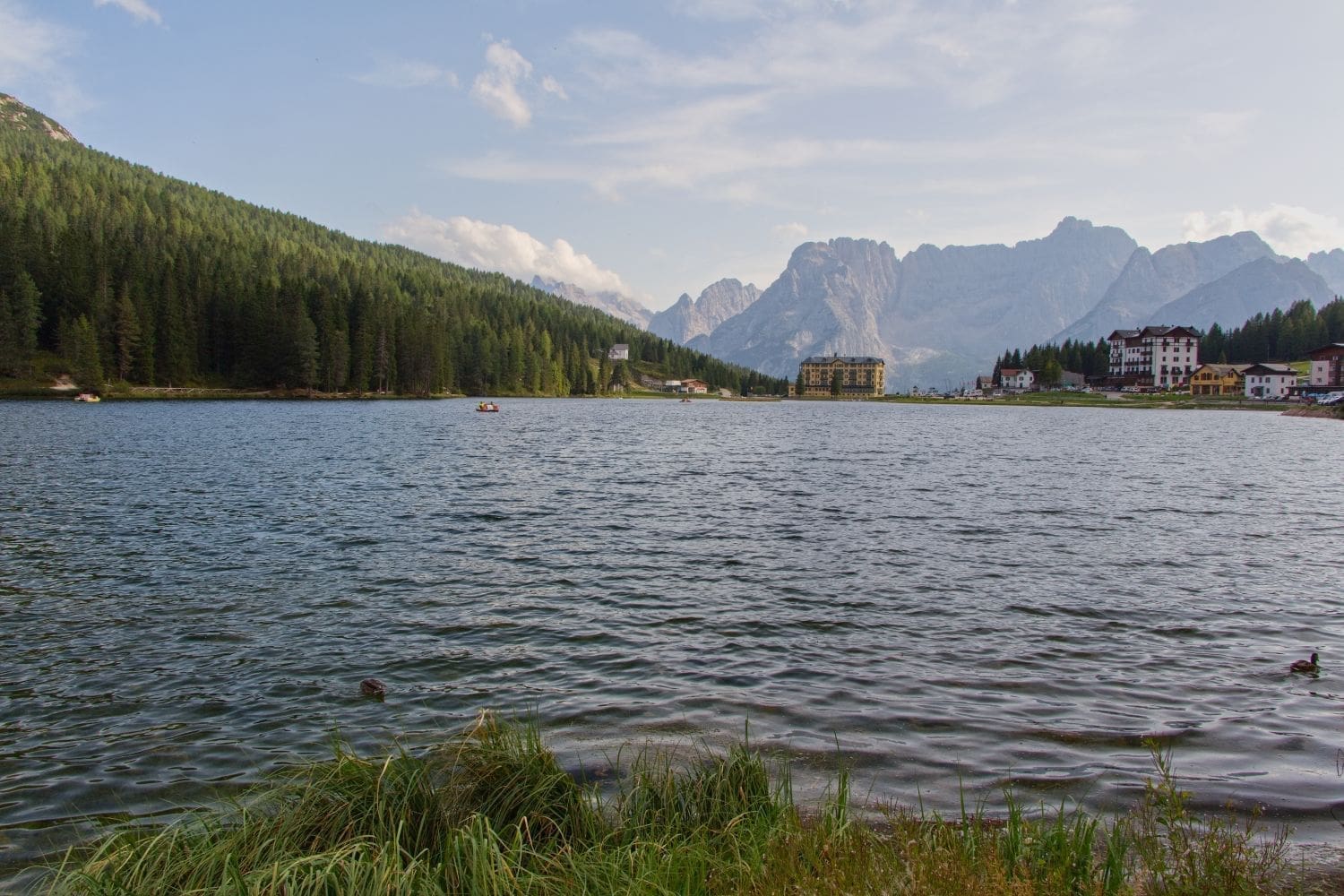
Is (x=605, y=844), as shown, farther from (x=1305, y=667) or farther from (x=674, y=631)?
(x=1305, y=667)

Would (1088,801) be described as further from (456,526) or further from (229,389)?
(229,389)

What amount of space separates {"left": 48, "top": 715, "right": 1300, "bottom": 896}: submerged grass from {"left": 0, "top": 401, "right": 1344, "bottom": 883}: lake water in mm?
2264

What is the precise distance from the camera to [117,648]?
17.5 m

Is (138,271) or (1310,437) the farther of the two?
(138,271)

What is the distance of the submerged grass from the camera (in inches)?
270

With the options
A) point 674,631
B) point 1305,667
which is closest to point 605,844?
point 674,631

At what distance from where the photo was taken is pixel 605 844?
28.2 feet

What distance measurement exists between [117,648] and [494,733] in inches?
483

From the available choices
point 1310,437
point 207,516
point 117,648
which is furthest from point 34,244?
point 1310,437

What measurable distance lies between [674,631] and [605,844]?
1092 centimetres

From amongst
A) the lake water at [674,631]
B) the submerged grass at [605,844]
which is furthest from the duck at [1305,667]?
the submerged grass at [605,844]

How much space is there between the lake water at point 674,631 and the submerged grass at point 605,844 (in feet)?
7.43

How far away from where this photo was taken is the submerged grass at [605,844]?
686 centimetres

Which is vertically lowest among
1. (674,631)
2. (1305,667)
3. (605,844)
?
(674,631)
